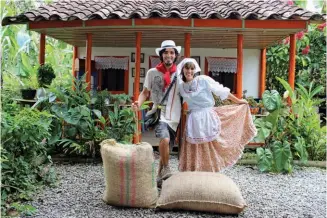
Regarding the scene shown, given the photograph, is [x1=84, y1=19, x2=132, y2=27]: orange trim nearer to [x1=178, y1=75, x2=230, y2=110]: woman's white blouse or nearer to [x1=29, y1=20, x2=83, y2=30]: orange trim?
[x1=29, y1=20, x2=83, y2=30]: orange trim

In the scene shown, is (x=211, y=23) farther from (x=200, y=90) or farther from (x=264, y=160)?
(x=200, y=90)

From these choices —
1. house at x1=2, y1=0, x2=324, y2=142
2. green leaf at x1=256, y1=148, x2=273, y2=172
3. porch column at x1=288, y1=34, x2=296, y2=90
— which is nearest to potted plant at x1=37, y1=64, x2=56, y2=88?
house at x1=2, y1=0, x2=324, y2=142

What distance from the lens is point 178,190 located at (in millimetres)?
4520

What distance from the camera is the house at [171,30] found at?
7738 mm

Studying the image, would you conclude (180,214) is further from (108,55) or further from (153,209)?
(108,55)

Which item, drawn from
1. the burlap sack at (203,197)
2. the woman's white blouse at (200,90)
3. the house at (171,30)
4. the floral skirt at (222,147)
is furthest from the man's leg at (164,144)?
the house at (171,30)

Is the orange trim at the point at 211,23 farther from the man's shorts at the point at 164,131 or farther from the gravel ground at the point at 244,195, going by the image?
the man's shorts at the point at 164,131

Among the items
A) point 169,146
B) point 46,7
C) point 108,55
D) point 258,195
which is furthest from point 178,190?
point 108,55

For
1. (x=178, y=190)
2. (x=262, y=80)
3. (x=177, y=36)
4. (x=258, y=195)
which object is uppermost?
(x=177, y=36)

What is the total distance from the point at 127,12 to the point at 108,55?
354cm

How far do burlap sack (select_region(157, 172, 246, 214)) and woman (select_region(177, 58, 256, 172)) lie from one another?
2.54ft

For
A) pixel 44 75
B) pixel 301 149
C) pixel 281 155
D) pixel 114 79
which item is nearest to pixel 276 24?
pixel 301 149

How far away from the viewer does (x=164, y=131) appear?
5.07m

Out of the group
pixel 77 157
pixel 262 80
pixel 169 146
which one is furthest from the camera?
pixel 262 80
